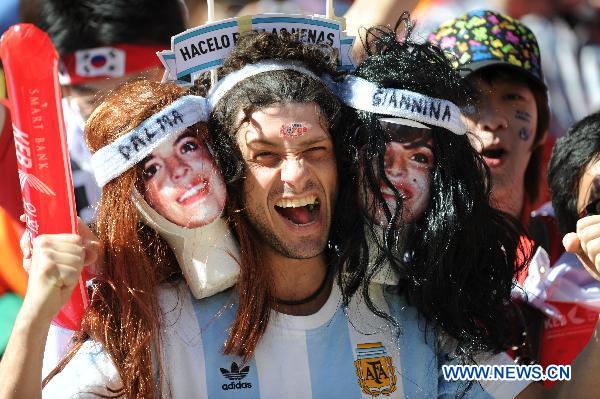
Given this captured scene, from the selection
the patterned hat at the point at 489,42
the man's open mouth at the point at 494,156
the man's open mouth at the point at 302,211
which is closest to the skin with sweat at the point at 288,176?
the man's open mouth at the point at 302,211

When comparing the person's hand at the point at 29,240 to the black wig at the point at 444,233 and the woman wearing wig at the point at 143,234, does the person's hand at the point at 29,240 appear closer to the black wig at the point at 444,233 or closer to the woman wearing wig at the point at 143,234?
the woman wearing wig at the point at 143,234

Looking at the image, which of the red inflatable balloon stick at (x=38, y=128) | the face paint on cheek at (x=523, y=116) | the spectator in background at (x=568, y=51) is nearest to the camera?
the red inflatable balloon stick at (x=38, y=128)

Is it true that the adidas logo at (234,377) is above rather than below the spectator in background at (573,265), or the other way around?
below

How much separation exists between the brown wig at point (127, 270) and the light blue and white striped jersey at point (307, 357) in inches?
1.9

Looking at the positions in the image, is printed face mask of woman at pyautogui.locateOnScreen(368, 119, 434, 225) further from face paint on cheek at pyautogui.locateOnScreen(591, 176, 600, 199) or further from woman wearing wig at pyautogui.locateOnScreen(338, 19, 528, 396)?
face paint on cheek at pyautogui.locateOnScreen(591, 176, 600, 199)

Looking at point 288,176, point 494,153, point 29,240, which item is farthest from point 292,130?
point 494,153

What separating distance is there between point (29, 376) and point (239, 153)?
2.37ft

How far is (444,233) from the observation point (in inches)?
95.9

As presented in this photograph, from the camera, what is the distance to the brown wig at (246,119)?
2316 mm

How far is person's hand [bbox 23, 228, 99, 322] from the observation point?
1.97m

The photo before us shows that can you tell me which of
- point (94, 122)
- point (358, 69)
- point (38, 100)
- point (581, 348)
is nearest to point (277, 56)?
point (358, 69)

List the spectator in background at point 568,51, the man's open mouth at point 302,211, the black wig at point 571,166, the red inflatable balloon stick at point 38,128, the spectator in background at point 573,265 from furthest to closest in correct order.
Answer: the spectator in background at point 568,51
the black wig at point 571,166
the spectator in background at point 573,265
the man's open mouth at point 302,211
the red inflatable balloon stick at point 38,128

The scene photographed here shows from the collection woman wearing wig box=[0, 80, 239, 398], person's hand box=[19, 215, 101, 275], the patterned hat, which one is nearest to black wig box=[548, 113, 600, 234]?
the patterned hat

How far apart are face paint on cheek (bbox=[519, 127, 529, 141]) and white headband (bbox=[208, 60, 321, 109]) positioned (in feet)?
3.00
